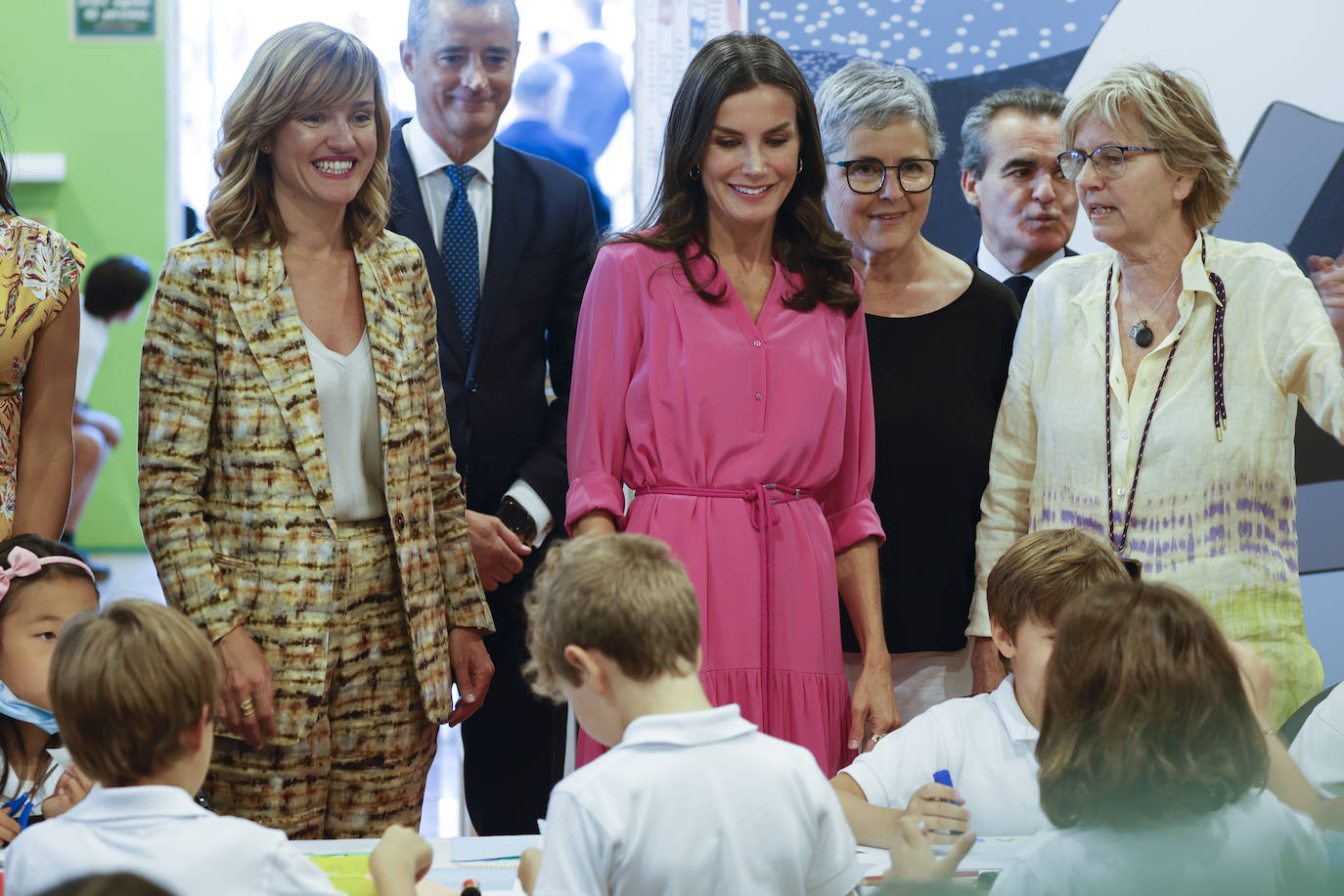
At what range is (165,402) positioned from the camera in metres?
2.04

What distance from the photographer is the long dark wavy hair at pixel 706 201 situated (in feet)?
7.42

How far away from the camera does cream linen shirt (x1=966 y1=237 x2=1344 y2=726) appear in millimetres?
2236

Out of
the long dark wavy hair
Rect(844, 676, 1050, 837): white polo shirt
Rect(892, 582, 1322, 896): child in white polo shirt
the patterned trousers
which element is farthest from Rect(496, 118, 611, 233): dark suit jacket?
Rect(892, 582, 1322, 896): child in white polo shirt

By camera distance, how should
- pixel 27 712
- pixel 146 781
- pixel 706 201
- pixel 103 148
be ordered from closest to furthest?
pixel 146 781, pixel 27 712, pixel 706 201, pixel 103 148

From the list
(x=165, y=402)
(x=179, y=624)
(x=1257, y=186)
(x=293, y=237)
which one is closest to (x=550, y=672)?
(x=179, y=624)

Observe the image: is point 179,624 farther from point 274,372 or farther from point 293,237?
point 293,237

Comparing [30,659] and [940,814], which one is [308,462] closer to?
[30,659]

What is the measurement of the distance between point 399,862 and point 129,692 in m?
0.35

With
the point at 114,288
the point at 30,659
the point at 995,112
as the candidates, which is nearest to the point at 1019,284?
the point at 995,112

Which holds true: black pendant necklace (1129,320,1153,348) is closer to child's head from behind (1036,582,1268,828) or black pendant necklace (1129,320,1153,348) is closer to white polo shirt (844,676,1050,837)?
white polo shirt (844,676,1050,837)

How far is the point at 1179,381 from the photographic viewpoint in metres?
2.32

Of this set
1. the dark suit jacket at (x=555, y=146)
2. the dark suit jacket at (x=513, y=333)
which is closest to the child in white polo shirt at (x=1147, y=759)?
the dark suit jacket at (x=513, y=333)

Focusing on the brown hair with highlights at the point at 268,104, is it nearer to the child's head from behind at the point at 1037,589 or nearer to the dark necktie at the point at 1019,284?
the child's head from behind at the point at 1037,589

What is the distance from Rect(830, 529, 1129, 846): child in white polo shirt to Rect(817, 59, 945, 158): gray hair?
0.92 m
